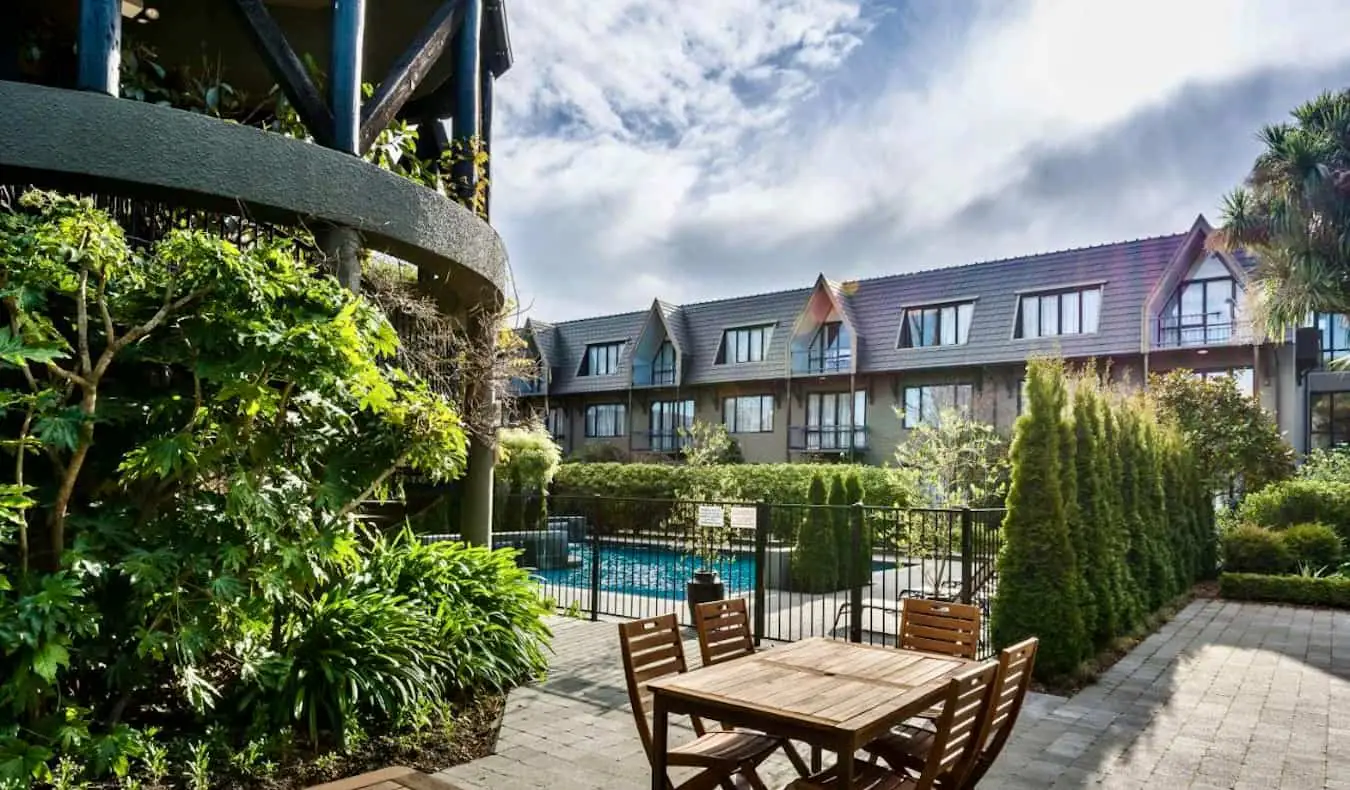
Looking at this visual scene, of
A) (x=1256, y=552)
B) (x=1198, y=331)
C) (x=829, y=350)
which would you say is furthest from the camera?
(x=829, y=350)

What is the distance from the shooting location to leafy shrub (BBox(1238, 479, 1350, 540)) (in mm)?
14867

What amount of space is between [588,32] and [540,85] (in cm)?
279

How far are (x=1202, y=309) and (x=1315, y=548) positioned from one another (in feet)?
39.3

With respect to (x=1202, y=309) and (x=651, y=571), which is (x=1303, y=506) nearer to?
(x=1202, y=309)

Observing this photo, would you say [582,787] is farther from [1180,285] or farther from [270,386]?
[1180,285]

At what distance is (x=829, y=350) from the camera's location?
3008cm

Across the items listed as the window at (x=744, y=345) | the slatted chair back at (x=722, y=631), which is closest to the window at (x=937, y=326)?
the window at (x=744, y=345)

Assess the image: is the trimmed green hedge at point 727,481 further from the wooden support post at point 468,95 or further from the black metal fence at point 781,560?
the wooden support post at point 468,95

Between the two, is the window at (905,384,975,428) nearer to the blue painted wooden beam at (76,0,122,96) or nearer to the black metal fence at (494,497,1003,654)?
the black metal fence at (494,497,1003,654)

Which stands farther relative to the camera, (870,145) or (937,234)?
(937,234)

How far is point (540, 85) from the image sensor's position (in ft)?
38.0

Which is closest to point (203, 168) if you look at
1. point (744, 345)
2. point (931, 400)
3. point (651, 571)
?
point (651, 571)

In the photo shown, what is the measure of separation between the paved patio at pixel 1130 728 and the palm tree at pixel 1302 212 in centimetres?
1138

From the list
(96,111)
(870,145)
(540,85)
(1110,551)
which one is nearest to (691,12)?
(540,85)
